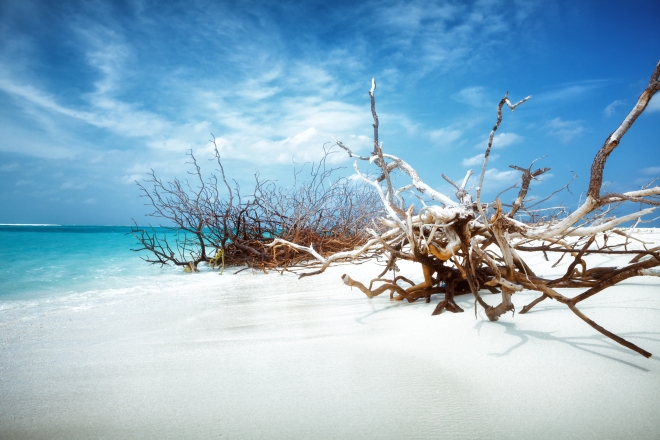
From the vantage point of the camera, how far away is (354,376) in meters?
1.27

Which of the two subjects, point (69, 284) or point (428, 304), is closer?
point (428, 304)

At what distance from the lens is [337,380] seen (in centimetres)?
125

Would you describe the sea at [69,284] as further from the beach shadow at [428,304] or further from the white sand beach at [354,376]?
the beach shadow at [428,304]

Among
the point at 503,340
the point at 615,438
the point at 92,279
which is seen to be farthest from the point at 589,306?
the point at 92,279

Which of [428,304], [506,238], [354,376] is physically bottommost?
[354,376]

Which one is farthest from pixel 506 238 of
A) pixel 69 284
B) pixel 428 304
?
pixel 69 284

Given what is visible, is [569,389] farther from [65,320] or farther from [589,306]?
[65,320]

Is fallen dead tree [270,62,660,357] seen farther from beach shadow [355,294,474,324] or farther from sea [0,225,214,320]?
sea [0,225,214,320]

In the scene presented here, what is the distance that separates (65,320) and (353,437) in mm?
2653

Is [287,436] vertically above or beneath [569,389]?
beneath

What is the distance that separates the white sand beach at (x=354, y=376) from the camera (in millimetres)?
982

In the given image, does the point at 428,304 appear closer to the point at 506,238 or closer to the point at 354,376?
the point at 506,238

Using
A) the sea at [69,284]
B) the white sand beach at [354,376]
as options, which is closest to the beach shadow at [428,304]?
the white sand beach at [354,376]

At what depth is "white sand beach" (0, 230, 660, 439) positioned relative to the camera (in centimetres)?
98
